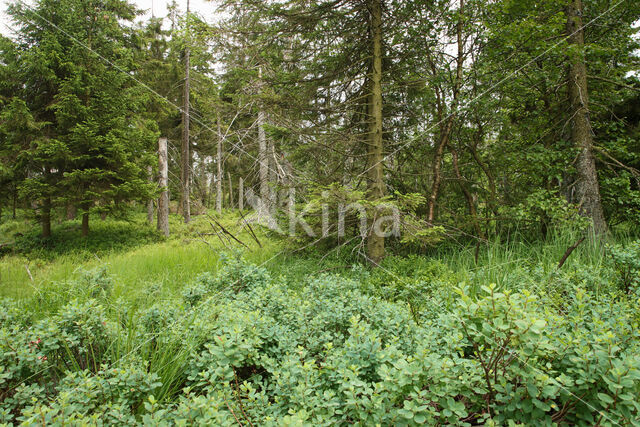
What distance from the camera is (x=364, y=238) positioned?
5.00m

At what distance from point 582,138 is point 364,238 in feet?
12.9

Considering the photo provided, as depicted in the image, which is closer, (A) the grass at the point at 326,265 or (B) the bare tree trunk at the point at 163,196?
(A) the grass at the point at 326,265

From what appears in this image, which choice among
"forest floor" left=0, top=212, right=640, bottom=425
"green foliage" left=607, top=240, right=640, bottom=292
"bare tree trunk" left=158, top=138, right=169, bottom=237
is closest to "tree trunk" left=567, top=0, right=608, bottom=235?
"forest floor" left=0, top=212, right=640, bottom=425

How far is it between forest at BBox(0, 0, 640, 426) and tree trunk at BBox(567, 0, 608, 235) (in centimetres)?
4

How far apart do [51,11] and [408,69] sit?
1414cm

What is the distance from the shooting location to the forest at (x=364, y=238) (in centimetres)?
139

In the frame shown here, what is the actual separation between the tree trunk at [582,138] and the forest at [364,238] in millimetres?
39

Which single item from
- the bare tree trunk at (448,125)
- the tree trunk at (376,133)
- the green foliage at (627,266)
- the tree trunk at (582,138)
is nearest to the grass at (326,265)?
the green foliage at (627,266)

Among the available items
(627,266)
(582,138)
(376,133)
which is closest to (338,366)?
(627,266)

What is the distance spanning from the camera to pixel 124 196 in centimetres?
1164

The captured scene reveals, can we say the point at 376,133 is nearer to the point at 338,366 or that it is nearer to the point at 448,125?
the point at 448,125

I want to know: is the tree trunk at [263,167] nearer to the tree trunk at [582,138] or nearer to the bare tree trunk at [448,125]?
the bare tree trunk at [448,125]

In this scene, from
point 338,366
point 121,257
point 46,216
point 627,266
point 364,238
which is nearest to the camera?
point 338,366

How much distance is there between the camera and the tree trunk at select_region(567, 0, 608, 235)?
4734 mm
